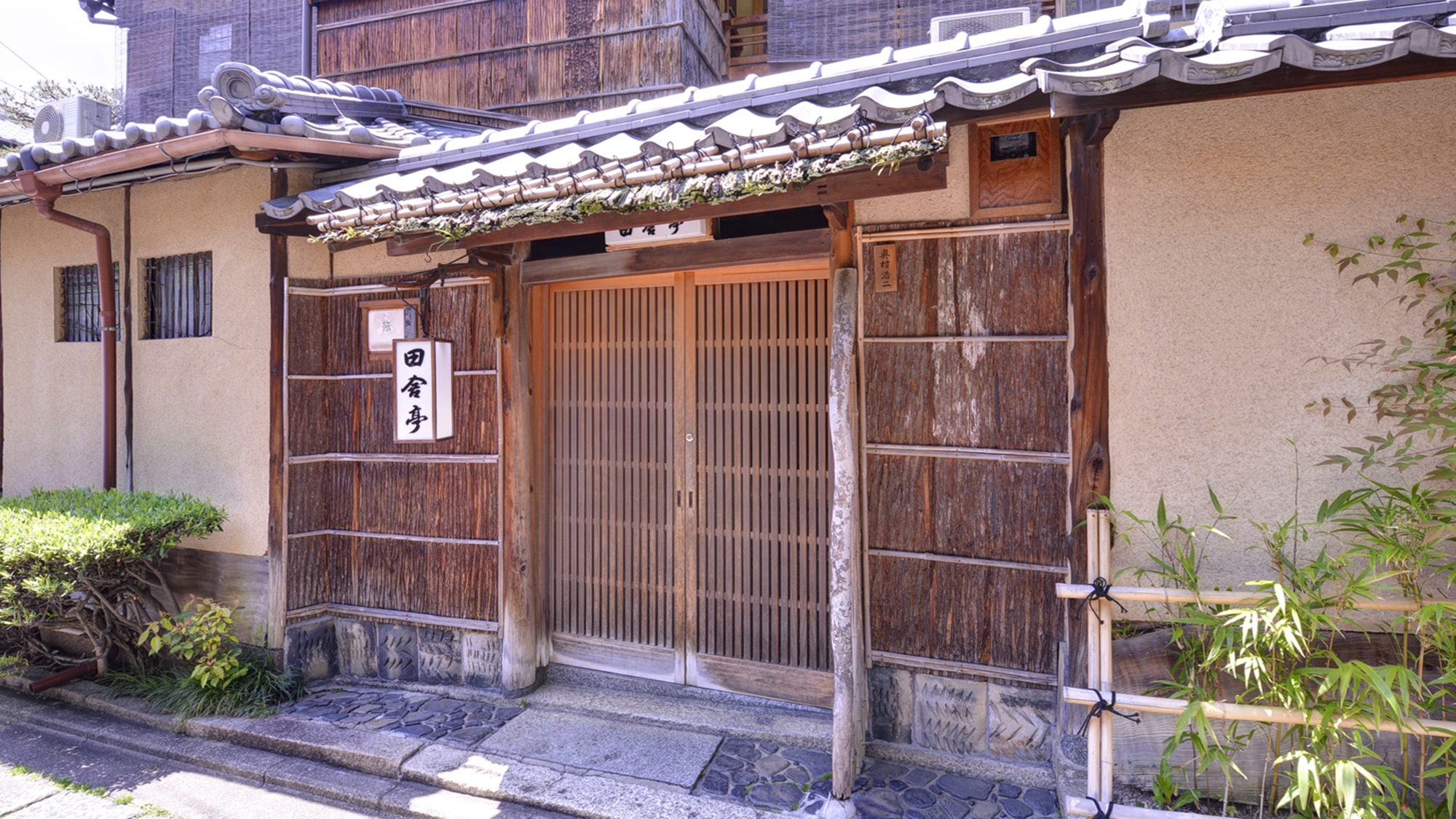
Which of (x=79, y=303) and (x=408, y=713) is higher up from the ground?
(x=79, y=303)

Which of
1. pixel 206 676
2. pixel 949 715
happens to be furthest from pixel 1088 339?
pixel 206 676

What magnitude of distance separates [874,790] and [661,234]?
4.35 m

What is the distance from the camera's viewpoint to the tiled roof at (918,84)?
3602 mm

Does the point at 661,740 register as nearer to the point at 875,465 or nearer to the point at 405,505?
the point at 875,465

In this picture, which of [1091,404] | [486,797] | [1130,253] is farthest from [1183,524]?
[486,797]

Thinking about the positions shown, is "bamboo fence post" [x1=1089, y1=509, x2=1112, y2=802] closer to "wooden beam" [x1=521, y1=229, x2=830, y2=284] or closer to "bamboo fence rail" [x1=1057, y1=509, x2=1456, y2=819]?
"bamboo fence rail" [x1=1057, y1=509, x2=1456, y2=819]

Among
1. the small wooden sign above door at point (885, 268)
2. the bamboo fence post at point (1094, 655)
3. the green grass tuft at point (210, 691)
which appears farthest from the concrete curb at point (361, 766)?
the small wooden sign above door at point (885, 268)

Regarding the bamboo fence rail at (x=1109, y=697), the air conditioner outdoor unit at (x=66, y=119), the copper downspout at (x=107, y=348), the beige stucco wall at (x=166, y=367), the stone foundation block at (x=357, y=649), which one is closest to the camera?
the bamboo fence rail at (x=1109, y=697)

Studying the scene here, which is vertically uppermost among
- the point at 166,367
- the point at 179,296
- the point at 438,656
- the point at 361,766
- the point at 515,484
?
the point at 179,296

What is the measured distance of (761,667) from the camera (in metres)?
6.16

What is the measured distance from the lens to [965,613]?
5301 millimetres

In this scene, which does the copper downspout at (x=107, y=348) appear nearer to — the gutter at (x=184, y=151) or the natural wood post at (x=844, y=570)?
the gutter at (x=184, y=151)

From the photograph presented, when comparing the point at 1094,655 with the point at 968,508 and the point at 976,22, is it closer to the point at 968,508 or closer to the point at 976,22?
the point at 968,508

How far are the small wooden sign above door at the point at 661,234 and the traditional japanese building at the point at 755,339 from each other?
0.05 metres
